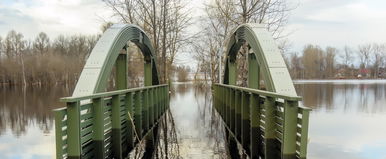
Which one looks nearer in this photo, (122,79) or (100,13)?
(122,79)

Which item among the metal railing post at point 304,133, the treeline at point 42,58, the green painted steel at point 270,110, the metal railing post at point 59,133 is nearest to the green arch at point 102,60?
the metal railing post at point 59,133

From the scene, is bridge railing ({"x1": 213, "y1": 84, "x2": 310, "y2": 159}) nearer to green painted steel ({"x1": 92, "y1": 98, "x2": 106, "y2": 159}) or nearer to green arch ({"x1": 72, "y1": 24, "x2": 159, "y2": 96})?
green painted steel ({"x1": 92, "y1": 98, "x2": 106, "y2": 159})

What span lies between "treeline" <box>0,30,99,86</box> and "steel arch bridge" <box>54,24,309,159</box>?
46.4 meters

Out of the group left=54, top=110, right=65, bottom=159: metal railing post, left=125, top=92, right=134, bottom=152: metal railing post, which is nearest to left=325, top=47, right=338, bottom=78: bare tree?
Answer: left=125, top=92, right=134, bottom=152: metal railing post

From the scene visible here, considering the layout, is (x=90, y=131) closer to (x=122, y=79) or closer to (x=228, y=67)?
(x=122, y=79)

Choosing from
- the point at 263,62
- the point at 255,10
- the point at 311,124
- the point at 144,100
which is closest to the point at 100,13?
the point at 255,10

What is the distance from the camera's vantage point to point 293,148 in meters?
3.96

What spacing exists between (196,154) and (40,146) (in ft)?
11.8

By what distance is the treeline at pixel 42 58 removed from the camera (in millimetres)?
50438

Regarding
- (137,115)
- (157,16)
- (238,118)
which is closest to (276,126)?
(238,118)

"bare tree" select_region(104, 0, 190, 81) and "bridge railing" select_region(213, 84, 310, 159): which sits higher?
"bare tree" select_region(104, 0, 190, 81)

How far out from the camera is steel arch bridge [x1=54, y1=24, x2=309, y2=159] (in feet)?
12.9

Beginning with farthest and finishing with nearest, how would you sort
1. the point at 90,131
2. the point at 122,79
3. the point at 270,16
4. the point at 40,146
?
the point at 270,16 → the point at 122,79 → the point at 40,146 → the point at 90,131

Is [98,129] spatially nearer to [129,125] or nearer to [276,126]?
[129,125]
